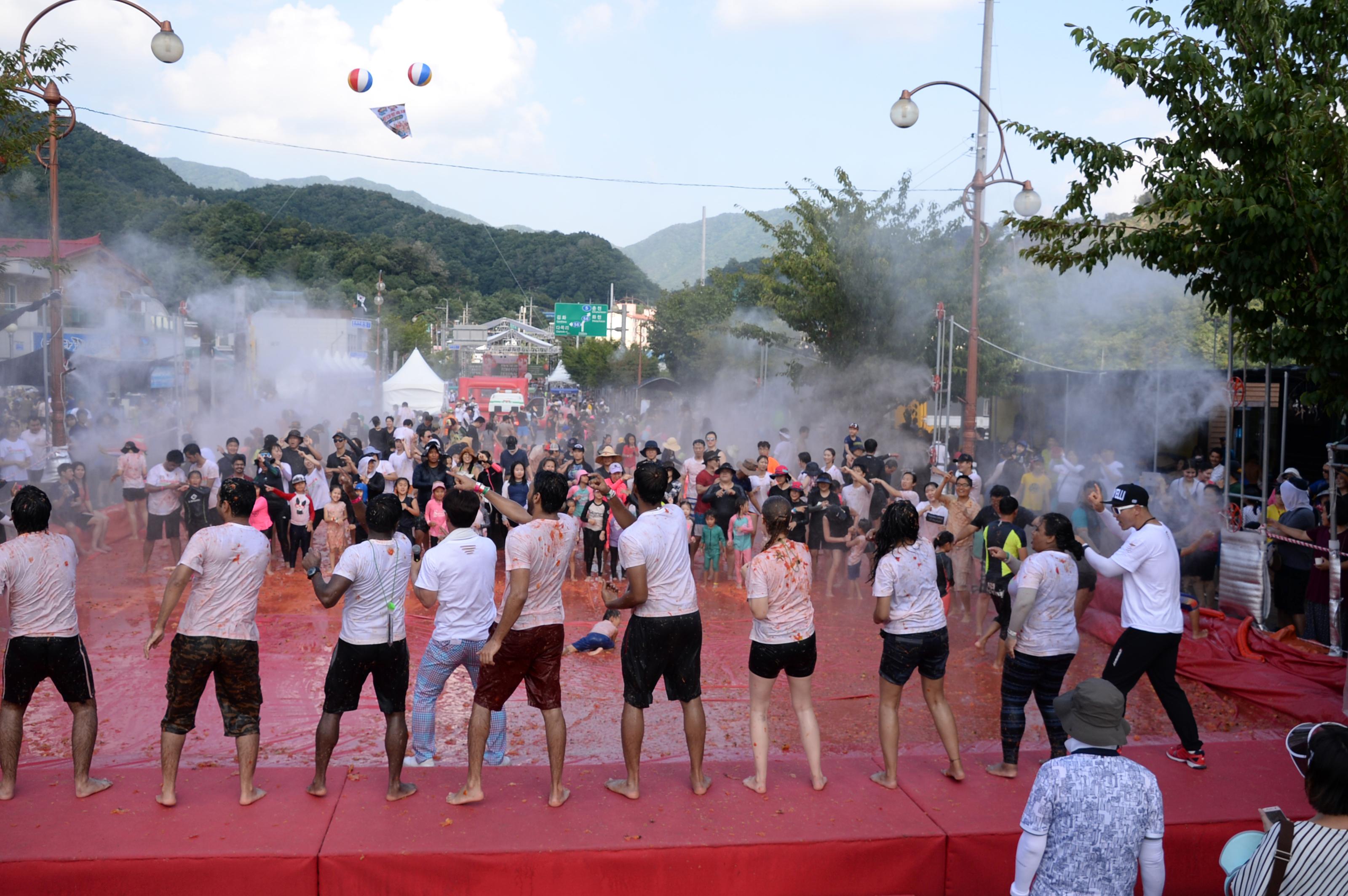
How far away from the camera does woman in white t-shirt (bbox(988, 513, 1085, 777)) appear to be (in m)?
5.32

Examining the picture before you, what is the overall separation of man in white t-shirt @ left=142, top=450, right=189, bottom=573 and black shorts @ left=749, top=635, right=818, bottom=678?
8.92 metres

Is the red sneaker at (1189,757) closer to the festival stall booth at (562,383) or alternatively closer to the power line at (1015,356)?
the power line at (1015,356)

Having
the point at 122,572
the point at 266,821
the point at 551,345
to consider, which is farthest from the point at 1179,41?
the point at 551,345

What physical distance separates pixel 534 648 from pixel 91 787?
238cm

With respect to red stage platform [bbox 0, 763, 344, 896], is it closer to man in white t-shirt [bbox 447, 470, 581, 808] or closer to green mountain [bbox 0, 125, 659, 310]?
man in white t-shirt [bbox 447, 470, 581, 808]

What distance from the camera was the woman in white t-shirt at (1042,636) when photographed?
5.32m

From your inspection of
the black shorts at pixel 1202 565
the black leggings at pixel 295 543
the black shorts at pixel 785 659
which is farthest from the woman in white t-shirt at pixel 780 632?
the black leggings at pixel 295 543

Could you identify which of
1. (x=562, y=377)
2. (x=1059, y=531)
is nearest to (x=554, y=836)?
(x=1059, y=531)

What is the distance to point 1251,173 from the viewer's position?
24.2 feet

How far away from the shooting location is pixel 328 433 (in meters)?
30.0

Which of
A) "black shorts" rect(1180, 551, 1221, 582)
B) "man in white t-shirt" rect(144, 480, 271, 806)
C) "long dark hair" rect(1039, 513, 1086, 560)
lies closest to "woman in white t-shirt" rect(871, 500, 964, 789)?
"long dark hair" rect(1039, 513, 1086, 560)

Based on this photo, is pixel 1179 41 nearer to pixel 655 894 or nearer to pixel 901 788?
pixel 901 788

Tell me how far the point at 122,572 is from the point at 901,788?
408 inches

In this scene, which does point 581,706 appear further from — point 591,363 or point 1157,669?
point 591,363
